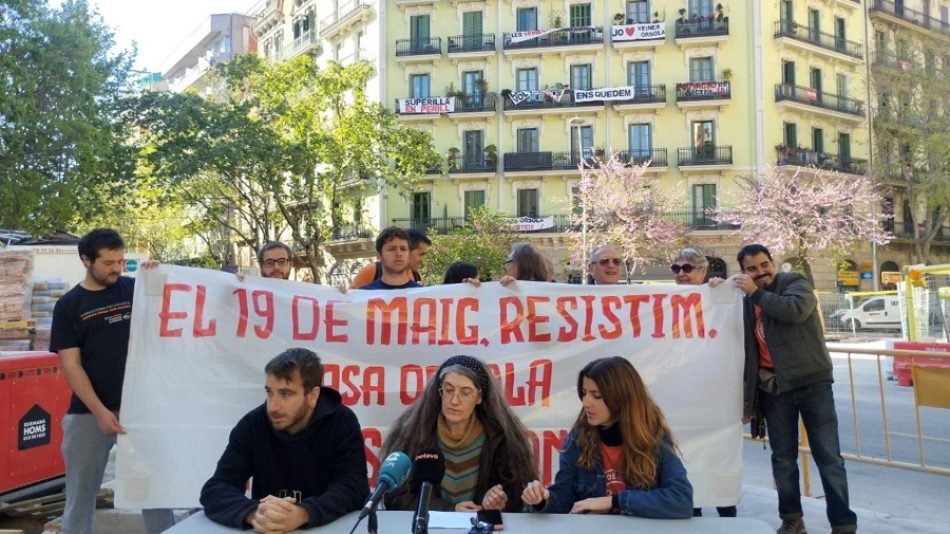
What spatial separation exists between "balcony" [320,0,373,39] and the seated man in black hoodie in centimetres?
4258

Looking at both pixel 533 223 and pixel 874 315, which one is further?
pixel 533 223

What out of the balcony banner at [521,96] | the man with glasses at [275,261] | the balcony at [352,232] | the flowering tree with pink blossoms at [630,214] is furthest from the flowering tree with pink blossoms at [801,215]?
the man with glasses at [275,261]

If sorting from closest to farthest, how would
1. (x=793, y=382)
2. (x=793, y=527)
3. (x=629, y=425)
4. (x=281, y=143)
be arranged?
(x=629, y=425) → (x=793, y=382) → (x=793, y=527) → (x=281, y=143)

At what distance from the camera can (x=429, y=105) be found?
136ft

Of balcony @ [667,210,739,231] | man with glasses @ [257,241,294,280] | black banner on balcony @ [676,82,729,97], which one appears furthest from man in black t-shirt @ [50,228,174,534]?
black banner on balcony @ [676,82,729,97]

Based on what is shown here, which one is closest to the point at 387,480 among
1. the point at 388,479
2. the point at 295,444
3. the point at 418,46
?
the point at 388,479

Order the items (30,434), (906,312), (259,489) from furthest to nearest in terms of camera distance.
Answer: (906,312), (30,434), (259,489)

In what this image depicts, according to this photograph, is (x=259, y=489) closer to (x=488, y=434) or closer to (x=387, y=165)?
(x=488, y=434)

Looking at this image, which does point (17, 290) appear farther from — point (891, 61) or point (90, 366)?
point (891, 61)

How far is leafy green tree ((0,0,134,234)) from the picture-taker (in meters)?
20.6

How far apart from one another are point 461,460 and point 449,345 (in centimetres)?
166

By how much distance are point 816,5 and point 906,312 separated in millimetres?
31820

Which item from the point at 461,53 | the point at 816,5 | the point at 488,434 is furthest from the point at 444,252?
the point at 488,434

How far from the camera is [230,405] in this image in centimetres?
495
